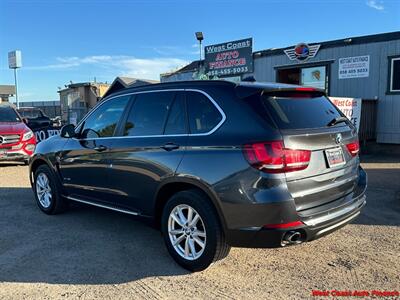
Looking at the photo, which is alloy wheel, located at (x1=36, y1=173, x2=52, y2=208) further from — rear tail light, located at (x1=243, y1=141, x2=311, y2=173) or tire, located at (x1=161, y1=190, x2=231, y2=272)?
rear tail light, located at (x1=243, y1=141, x2=311, y2=173)

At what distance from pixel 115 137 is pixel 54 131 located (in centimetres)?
1028

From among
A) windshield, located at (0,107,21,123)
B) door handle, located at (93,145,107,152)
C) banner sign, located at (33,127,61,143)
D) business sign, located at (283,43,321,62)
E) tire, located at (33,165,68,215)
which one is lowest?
tire, located at (33,165,68,215)

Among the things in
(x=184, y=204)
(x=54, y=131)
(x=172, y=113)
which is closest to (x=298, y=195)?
(x=184, y=204)

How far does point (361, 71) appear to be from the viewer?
13.4 metres

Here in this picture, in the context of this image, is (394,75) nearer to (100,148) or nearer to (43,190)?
(100,148)

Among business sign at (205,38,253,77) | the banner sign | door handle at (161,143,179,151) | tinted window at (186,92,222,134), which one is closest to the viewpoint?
tinted window at (186,92,222,134)

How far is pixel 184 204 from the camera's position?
3955 millimetres

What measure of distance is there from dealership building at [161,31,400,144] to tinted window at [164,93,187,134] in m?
10.2

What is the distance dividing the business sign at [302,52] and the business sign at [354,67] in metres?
1.12

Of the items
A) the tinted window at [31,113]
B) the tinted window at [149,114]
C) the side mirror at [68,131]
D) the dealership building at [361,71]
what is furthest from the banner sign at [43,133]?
the tinted window at [149,114]

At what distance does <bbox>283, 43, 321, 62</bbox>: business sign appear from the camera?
1455 centimetres

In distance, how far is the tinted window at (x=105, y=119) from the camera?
4980 mm

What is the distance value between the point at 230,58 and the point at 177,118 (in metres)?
14.2

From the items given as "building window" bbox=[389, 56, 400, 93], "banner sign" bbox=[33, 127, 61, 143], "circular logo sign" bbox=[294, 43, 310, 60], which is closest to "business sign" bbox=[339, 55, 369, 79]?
"building window" bbox=[389, 56, 400, 93]
